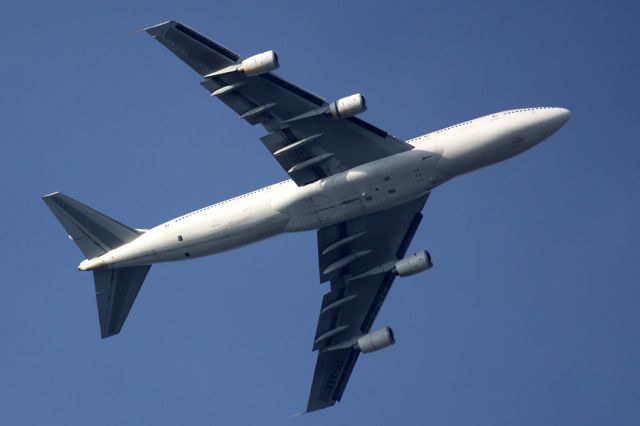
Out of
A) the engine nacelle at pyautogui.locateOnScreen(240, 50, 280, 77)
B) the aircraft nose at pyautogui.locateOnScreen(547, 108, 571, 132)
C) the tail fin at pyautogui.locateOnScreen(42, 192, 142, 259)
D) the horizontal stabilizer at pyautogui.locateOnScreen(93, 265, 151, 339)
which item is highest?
the engine nacelle at pyautogui.locateOnScreen(240, 50, 280, 77)

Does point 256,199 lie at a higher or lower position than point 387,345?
higher

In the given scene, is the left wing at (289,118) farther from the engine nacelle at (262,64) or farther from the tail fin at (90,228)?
the tail fin at (90,228)

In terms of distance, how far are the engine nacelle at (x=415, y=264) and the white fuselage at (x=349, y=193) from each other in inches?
271

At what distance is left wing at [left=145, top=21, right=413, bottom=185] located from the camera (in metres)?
78.4

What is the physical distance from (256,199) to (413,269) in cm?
1496

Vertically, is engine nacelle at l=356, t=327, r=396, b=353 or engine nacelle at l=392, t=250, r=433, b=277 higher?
Answer: engine nacelle at l=392, t=250, r=433, b=277

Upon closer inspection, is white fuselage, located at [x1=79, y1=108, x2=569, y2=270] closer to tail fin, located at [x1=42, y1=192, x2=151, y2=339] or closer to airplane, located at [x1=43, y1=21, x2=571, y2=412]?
airplane, located at [x1=43, y1=21, x2=571, y2=412]

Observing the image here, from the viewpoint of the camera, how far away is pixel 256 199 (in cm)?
8312

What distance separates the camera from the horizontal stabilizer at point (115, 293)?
3396 inches

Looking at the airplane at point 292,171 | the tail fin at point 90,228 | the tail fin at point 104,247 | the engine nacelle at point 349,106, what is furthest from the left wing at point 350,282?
the tail fin at point 90,228

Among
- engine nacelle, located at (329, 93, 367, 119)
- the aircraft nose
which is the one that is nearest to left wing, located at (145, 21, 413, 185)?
engine nacelle, located at (329, 93, 367, 119)

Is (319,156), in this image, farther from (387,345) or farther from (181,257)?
(387,345)

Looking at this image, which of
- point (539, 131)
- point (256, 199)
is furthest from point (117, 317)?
point (539, 131)

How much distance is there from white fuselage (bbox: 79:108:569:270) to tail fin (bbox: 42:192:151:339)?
139 centimetres
